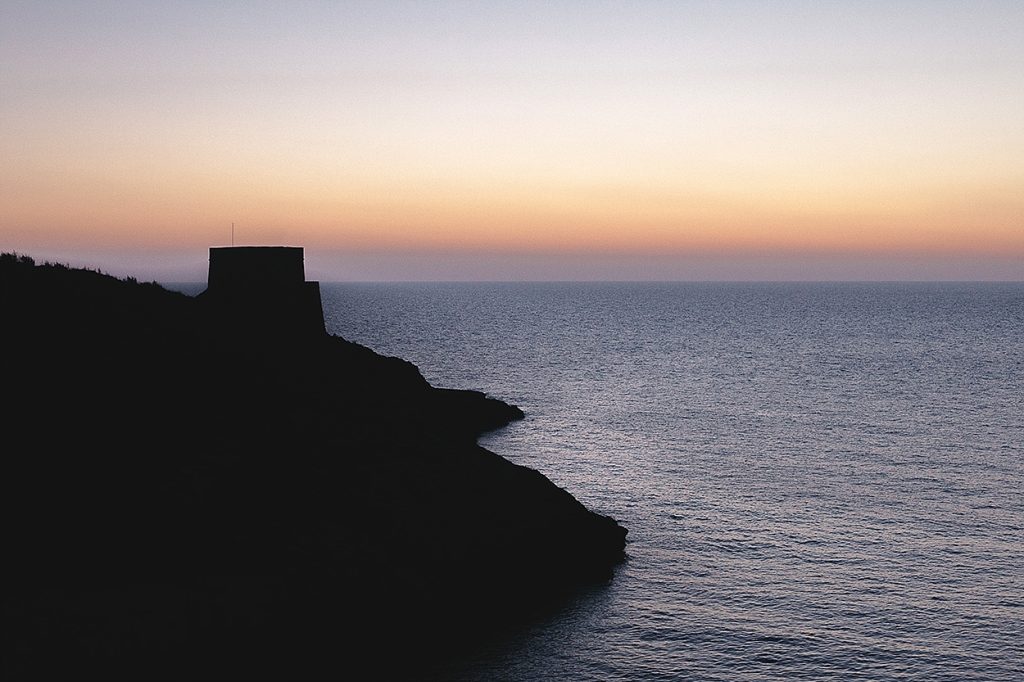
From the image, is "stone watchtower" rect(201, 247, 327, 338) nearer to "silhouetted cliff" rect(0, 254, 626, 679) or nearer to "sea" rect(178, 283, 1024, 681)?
"silhouetted cliff" rect(0, 254, 626, 679)

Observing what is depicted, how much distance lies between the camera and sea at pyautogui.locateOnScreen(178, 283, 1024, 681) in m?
37.8

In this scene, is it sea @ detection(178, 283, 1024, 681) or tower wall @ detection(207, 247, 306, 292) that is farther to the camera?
tower wall @ detection(207, 247, 306, 292)

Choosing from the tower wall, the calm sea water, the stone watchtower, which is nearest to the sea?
the calm sea water

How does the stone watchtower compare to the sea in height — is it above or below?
above

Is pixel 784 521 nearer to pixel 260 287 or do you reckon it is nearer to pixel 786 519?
pixel 786 519

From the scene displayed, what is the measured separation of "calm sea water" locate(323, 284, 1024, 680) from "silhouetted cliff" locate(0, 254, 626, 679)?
15.1ft

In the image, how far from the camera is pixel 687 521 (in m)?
55.9

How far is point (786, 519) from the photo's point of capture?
5581cm

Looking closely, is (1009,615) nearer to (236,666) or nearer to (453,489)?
(453,489)

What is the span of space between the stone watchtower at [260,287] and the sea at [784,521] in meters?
23.1

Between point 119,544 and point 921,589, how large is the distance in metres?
36.8

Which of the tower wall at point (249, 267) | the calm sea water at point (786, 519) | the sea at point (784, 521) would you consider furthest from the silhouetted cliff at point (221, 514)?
the tower wall at point (249, 267)

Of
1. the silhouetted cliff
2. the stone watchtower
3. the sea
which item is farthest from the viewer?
the stone watchtower

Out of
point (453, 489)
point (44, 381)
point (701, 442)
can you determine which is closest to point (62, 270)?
point (44, 381)
